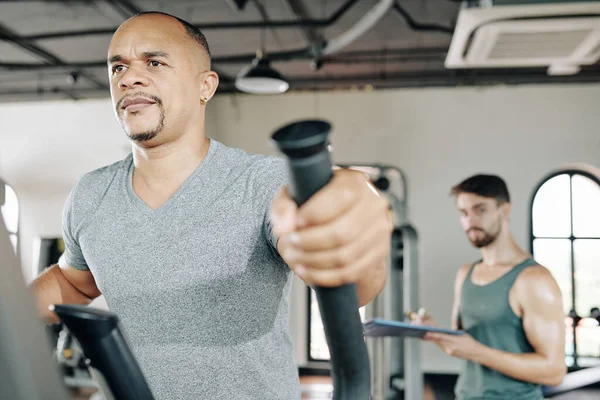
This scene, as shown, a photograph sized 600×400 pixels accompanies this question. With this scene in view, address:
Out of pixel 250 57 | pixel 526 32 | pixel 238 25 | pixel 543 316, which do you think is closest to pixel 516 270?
pixel 543 316

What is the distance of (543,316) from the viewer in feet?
7.59

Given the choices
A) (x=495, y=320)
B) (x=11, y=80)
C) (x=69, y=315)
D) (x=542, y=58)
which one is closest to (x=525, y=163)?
(x=542, y=58)

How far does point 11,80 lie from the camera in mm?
8078

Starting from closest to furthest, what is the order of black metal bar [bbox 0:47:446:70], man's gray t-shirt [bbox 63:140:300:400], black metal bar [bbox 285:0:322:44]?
1. man's gray t-shirt [bbox 63:140:300:400]
2. black metal bar [bbox 285:0:322:44]
3. black metal bar [bbox 0:47:446:70]

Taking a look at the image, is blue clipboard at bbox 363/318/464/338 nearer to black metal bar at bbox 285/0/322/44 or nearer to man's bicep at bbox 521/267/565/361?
man's bicep at bbox 521/267/565/361

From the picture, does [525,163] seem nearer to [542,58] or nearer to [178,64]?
[542,58]

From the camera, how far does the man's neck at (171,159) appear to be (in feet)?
4.51

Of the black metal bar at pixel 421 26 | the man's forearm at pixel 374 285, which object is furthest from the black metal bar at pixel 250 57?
the man's forearm at pixel 374 285

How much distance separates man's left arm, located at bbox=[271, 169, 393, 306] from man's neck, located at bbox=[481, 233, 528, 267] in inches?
92.2

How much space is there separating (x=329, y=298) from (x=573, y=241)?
845 cm

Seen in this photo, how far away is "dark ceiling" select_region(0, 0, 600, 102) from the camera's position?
212 inches

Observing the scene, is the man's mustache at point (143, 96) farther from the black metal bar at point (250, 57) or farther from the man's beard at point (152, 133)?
the black metal bar at point (250, 57)

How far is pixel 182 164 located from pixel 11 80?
25.9 ft

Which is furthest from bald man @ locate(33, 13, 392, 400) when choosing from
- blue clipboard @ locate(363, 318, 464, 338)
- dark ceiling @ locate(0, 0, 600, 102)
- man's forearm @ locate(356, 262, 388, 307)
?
dark ceiling @ locate(0, 0, 600, 102)
